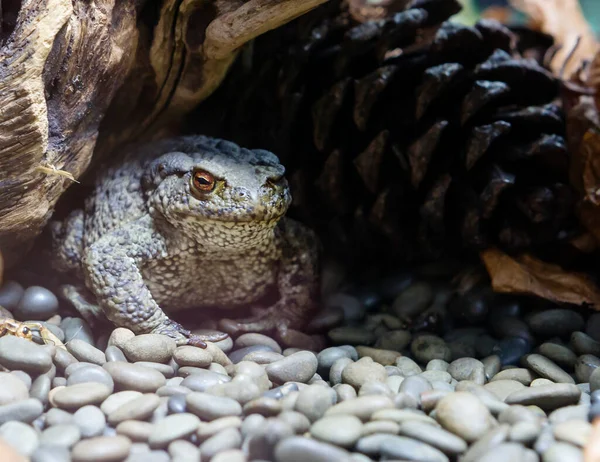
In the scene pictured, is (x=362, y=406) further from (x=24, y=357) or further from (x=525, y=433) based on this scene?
(x=24, y=357)

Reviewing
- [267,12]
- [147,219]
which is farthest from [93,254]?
[267,12]

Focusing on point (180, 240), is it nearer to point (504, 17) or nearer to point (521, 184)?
point (521, 184)

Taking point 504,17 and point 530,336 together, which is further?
point 504,17

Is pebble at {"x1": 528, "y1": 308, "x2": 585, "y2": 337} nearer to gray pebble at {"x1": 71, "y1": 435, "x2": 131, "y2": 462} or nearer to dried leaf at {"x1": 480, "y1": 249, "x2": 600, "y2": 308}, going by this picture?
dried leaf at {"x1": 480, "y1": 249, "x2": 600, "y2": 308}

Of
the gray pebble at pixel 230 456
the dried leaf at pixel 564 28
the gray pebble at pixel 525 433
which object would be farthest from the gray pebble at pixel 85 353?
the dried leaf at pixel 564 28

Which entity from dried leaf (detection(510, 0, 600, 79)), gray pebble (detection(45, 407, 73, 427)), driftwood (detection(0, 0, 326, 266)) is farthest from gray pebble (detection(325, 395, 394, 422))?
dried leaf (detection(510, 0, 600, 79))

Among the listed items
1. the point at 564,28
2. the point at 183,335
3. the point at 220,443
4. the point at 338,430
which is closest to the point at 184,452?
the point at 220,443

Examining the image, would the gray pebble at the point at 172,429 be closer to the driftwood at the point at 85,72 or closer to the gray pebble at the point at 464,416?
the gray pebble at the point at 464,416
